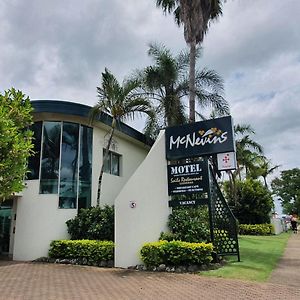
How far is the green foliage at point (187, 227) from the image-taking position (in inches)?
404

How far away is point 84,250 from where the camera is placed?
37.6 ft

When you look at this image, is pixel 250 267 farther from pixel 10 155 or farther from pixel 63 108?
pixel 63 108

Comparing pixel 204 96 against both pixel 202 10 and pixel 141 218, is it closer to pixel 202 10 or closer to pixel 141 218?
pixel 202 10

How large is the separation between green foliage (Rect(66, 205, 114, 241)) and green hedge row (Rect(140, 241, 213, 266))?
117 inches

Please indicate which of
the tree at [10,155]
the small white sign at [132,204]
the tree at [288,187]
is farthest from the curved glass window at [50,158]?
the tree at [288,187]

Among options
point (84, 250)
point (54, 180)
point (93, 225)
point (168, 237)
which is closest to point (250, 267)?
point (168, 237)

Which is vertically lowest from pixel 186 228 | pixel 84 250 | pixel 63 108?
pixel 84 250

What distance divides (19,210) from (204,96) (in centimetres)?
936

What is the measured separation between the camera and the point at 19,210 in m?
12.8

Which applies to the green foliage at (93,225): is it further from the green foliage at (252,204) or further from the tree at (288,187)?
the tree at (288,187)

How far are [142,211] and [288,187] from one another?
5557 centimetres

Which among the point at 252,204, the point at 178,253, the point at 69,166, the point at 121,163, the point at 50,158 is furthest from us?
the point at 252,204

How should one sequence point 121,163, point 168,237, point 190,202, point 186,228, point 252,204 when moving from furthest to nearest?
point 252,204 < point 121,163 < point 190,202 < point 186,228 < point 168,237

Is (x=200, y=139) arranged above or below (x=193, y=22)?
below
